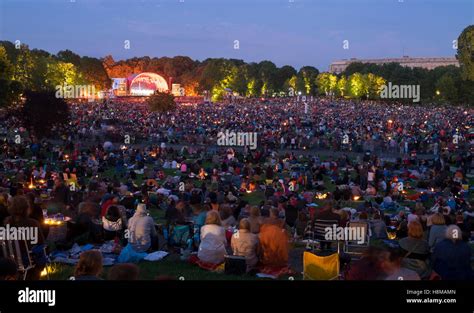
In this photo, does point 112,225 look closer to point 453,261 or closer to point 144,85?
point 453,261

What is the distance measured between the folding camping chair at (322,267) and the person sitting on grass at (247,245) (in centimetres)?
123

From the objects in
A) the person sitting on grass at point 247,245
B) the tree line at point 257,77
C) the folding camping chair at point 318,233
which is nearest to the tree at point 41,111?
the folding camping chair at point 318,233

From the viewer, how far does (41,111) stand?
27859 mm

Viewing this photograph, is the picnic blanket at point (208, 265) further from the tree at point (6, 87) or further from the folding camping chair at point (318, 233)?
the tree at point (6, 87)

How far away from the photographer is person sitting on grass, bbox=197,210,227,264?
8328 millimetres

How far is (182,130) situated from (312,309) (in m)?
30.1

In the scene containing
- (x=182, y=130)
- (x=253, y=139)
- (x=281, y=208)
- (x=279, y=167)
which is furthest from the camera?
(x=182, y=130)

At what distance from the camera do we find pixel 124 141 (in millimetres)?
31297

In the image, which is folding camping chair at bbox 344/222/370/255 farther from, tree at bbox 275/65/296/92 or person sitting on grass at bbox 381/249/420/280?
tree at bbox 275/65/296/92

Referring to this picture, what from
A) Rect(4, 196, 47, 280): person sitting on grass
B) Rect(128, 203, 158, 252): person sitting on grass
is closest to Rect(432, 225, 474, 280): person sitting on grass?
Rect(128, 203, 158, 252): person sitting on grass

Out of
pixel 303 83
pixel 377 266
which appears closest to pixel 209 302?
pixel 377 266

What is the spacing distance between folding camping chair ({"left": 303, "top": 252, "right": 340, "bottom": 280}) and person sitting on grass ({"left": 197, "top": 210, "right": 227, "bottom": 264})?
1689 millimetres

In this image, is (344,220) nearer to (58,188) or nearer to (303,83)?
(58,188)

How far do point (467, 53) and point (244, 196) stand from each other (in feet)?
129
